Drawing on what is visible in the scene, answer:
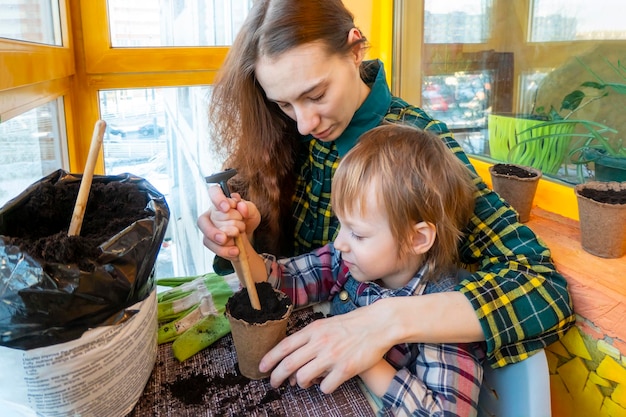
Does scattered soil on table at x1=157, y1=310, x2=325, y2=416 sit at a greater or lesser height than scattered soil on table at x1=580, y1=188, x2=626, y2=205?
lesser

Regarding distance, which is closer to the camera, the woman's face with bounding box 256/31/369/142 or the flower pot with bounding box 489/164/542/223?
the woman's face with bounding box 256/31/369/142

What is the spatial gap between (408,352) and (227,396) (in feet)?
1.12

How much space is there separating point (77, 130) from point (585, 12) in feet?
5.42

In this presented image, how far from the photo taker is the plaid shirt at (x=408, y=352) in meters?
0.80

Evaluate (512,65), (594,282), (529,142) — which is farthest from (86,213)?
(512,65)

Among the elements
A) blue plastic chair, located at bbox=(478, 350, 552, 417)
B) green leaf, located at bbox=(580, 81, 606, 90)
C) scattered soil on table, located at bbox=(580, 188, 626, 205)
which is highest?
green leaf, located at bbox=(580, 81, 606, 90)

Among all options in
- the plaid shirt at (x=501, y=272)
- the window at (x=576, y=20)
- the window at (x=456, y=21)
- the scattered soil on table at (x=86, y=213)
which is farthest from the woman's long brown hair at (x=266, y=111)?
the window at (x=456, y=21)

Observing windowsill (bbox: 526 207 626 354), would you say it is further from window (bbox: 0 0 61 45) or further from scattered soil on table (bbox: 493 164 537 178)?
window (bbox: 0 0 61 45)

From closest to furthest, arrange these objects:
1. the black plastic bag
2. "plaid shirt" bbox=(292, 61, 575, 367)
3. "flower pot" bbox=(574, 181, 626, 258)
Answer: the black plastic bag → "plaid shirt" bbox=(292, 61, 575, 367) → "flower pot" bbox=(574, 181, 626, 258)

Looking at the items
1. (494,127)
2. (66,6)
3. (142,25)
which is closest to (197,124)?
(142,25)

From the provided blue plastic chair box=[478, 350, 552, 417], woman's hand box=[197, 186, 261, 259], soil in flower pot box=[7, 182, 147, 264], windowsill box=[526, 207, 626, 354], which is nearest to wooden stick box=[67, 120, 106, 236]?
soil in flower pot box=[7, 182, 147, 264]

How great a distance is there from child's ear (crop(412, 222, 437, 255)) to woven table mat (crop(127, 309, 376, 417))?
27cm

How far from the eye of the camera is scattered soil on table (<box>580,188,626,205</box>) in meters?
1.01

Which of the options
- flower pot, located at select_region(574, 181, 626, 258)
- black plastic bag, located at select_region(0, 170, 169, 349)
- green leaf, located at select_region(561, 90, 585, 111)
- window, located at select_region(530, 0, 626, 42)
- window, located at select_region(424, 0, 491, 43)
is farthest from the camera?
window, located at select_region(424, 0, 491, 43)
